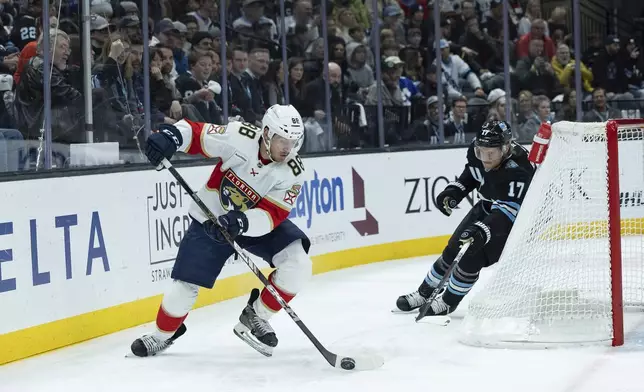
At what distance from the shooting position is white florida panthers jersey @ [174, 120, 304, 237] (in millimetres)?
4234

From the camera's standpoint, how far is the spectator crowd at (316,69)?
5047 mm

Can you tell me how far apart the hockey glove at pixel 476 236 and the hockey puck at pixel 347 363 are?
3.56ft

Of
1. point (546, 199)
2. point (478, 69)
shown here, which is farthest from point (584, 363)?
point (478, 69)

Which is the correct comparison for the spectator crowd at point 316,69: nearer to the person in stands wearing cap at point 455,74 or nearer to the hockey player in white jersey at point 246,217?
the person in stands wearing cap at point 455,74

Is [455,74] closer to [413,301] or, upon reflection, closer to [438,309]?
[413,301]

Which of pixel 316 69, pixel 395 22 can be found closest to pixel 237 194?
pixel 316 69

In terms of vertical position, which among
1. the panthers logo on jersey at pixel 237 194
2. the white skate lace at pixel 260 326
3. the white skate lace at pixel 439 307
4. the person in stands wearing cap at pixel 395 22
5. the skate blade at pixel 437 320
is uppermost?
the person in stands wearing cap at pixel 395 22

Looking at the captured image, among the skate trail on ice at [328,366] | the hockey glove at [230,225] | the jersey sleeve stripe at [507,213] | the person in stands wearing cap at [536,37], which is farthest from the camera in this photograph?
the person in stands wearing cap at [536,37]

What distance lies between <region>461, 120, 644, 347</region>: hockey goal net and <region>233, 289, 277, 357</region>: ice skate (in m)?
0.85

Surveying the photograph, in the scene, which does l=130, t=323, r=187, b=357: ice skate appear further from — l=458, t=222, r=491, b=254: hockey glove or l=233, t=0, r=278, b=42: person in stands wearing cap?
l=233, t=0, r=278, b=42: person in stands wearing cap

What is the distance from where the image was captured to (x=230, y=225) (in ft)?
13.1

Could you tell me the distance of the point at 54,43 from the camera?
5008 millimetres

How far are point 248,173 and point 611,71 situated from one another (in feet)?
19.7

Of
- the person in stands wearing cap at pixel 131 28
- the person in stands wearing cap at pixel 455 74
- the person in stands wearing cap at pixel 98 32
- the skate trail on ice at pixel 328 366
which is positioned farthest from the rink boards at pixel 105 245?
the person in stands wearing cap at pixel 455 74
